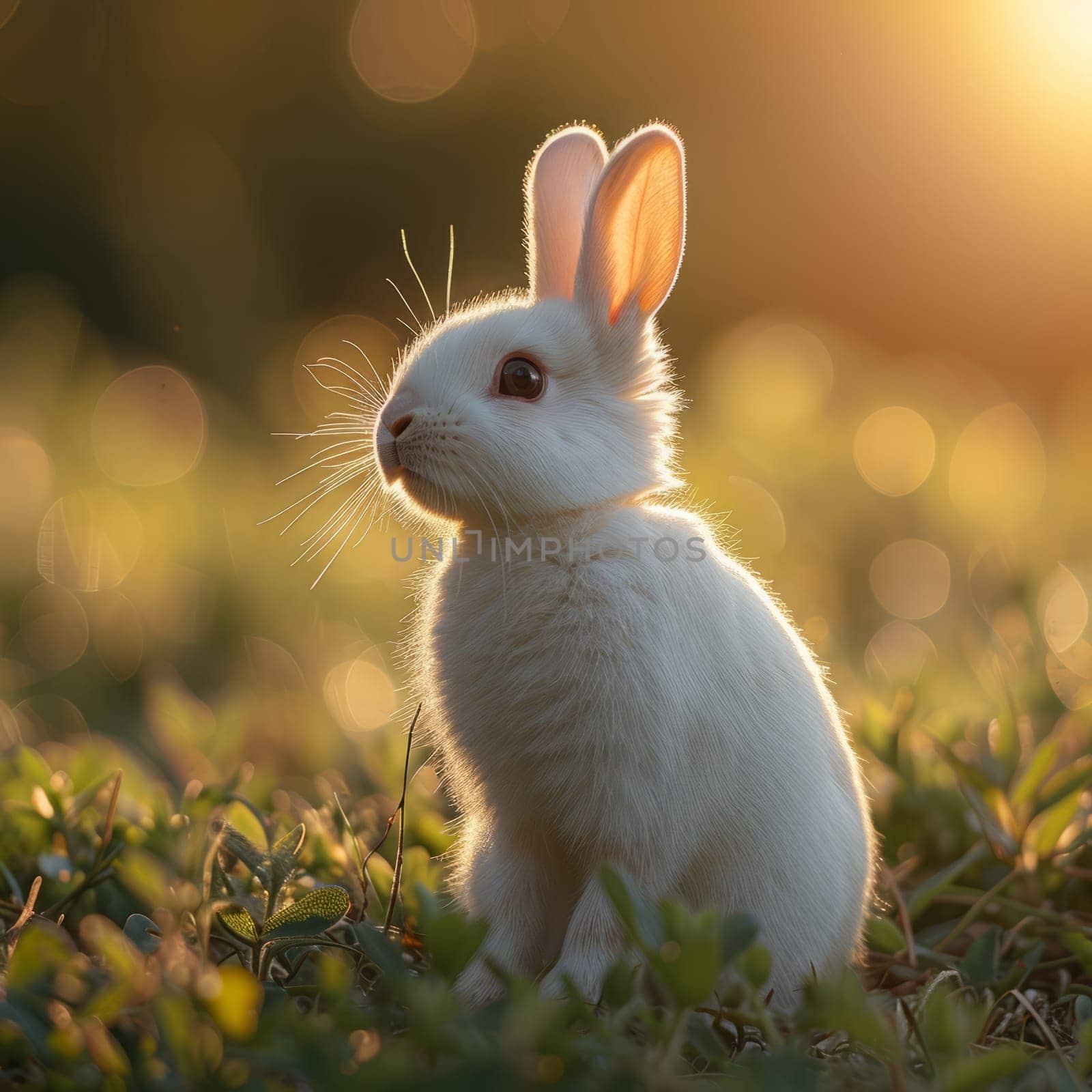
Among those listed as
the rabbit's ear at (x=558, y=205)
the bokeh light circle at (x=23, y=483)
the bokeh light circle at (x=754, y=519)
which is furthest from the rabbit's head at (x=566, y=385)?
the bokeh light circle at (x=23, y=483)

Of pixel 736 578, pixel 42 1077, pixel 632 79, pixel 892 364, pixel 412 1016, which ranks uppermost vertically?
pixel 632 79

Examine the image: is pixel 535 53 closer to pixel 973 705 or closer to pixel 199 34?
pixel 199 34

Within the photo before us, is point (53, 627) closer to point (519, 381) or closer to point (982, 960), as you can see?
point (519, 381)

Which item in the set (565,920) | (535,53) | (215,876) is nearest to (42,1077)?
(215,876)

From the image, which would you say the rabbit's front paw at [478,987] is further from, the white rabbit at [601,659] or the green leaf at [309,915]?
the green leaf at [309,915]

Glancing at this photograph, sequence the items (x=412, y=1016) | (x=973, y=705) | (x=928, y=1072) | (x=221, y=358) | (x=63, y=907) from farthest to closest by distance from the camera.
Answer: (x=221, y=358) → (x=973, y=705) → (x=63, y=907) → (x=928, y=1072) → (x=412, y=1016)

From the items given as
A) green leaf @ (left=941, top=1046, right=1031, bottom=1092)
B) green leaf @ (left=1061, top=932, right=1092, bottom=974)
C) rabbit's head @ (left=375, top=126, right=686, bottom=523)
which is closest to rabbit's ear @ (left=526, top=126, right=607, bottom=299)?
rabbit's head @ (left=375, top=126, right=686, bottom=523)
